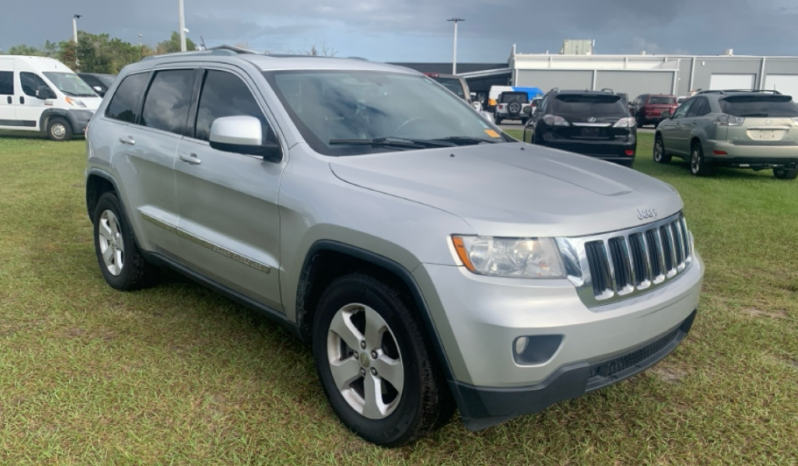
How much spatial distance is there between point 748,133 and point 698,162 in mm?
1128

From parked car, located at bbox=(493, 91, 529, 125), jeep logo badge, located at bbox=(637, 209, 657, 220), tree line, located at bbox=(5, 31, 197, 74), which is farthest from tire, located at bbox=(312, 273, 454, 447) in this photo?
tree line, located at bbox=(5, 31, 197, 74)

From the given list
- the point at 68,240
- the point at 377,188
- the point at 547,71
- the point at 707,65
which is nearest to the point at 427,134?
the point at 377,188

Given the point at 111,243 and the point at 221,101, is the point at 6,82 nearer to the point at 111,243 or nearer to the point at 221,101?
the point at 111,243

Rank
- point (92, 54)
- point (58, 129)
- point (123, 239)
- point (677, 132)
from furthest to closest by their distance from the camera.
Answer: point (92, 54), point (58, 129), point (677, 132), point (123, 239)

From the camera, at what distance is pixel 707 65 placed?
5328cm

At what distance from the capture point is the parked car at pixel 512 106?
34.8 meters

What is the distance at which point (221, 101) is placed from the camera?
3.88 m

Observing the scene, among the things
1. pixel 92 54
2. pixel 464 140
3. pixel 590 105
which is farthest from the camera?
pixel 92 54

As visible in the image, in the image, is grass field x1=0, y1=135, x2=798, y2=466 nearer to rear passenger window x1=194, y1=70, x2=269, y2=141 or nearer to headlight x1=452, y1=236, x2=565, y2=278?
headlight x1=452, y1=236, x2=565, y2=278

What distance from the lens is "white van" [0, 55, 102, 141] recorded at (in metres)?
17.5

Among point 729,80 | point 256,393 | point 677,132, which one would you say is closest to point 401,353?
point 256,393

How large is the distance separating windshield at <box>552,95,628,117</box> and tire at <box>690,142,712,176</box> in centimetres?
186

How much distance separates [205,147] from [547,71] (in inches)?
1941

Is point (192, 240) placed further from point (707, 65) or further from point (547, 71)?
point (707, 65)
